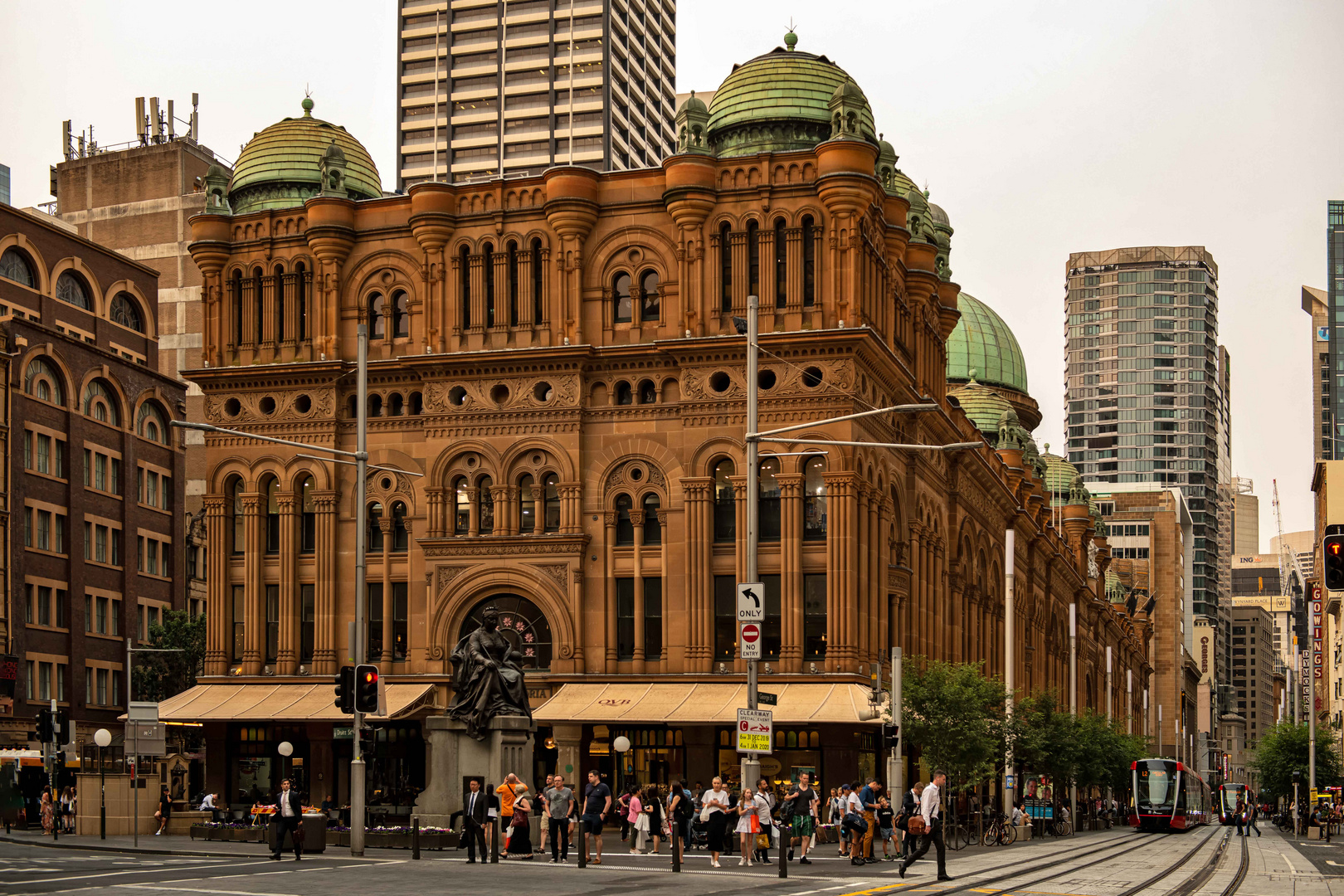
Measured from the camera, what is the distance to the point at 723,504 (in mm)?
55844

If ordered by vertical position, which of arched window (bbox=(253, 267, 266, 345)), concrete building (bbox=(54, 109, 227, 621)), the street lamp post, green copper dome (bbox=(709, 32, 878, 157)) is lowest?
the street lamp post

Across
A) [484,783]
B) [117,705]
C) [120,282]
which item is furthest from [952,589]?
[120,282]

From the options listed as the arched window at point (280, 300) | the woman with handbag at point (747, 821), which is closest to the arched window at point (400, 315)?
the arched window at point (280, 300)

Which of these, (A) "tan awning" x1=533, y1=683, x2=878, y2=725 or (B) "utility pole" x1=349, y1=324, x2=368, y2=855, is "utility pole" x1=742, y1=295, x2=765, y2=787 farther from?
(A) "tan awning" x1=533, y1=683, x2=878, y2=725

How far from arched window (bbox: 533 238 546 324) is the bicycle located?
870 inches

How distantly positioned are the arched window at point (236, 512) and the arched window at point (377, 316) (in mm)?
7081

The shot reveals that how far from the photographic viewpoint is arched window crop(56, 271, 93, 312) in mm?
88544

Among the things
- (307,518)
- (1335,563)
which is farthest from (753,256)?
(1335,563)

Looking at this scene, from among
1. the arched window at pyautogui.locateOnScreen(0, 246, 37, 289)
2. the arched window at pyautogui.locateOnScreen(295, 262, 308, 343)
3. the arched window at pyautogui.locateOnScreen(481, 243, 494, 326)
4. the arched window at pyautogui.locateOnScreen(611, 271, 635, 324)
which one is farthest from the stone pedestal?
the arched window at pyautogui.locateOnScreen(0, 246, 37, 289)

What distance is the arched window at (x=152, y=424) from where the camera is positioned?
9294 centimetres

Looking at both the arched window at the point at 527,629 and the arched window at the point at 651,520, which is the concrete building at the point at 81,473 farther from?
the arched window at the point at 651,520

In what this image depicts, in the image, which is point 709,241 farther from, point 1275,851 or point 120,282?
point 120,282

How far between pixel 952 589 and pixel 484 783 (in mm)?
35959

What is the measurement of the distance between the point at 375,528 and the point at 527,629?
6.74m
